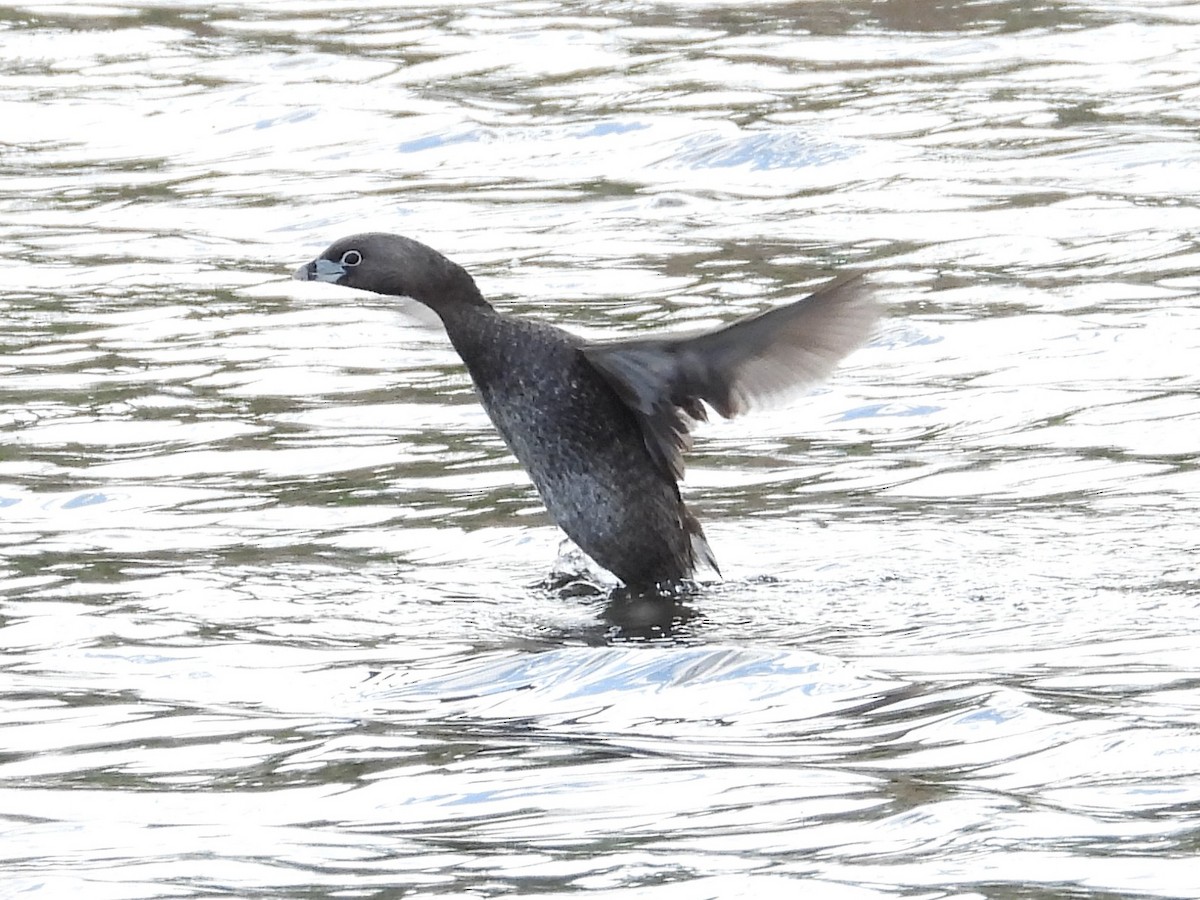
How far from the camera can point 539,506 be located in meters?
8.36

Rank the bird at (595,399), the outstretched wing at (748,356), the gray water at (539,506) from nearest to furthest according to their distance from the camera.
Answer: the gray water at (539,506) → the outstretched wing at (748,356) → the bird at (595,399)

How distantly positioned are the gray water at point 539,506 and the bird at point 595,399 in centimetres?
21

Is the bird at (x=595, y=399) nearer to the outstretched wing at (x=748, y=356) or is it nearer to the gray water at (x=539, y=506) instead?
the outstretched wing at (x=748, y=356)

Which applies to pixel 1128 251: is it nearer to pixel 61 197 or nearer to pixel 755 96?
pixel 755 96

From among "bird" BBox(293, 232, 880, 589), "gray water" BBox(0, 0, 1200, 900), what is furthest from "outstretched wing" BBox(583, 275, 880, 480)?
"gray water" BBox(0, 0, 1200, 900)

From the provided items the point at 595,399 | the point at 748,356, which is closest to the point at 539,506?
the point at 595,399

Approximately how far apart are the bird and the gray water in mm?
213

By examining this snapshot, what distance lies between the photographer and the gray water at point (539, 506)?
16.5 ft

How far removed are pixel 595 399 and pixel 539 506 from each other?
1.21m

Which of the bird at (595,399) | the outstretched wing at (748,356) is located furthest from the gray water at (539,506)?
the outstretched wing at (748,356)

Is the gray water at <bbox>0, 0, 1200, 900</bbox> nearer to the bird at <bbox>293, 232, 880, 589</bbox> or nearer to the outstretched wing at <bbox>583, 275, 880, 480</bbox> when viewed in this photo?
the bird at <bbox>293, 232, 880, 589</bbox>

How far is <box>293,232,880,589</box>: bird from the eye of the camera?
22.7 feet

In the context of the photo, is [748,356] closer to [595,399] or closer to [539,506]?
[595,399]

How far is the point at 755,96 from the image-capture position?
1493 centimetres
